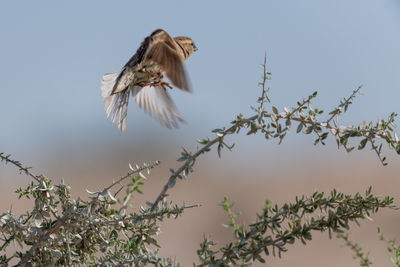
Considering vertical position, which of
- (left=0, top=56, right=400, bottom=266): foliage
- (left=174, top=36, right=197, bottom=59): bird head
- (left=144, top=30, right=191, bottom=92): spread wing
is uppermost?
(left=174, top=36, right=197, bottom=59): bird head

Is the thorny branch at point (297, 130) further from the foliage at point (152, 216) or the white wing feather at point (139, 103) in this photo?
the white wing feather at point (139, 103)

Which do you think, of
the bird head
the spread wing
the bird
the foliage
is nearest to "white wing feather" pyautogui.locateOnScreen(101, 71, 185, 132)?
the bird

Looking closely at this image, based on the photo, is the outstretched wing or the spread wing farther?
the outstretched wing

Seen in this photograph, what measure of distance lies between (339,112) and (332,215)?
1.82ft

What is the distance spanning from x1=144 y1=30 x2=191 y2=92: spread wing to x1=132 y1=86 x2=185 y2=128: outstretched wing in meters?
0.50

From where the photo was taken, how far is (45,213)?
2629mm

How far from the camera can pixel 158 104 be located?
13.9 feet

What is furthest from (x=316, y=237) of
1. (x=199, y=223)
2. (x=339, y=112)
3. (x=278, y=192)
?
(x=339, y=112)

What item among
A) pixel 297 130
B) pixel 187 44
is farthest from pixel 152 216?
pixel 187 44

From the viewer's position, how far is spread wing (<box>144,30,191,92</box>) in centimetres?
294

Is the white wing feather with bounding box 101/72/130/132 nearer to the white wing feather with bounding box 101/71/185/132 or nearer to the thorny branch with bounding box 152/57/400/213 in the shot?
the white wing feather with bounding box 101/71/185/132

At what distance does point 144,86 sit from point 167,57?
79 cm

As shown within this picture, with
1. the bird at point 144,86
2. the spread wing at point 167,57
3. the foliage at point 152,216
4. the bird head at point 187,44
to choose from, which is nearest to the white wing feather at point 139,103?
the bird at point 144,86

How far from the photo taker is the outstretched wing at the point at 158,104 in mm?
4066
